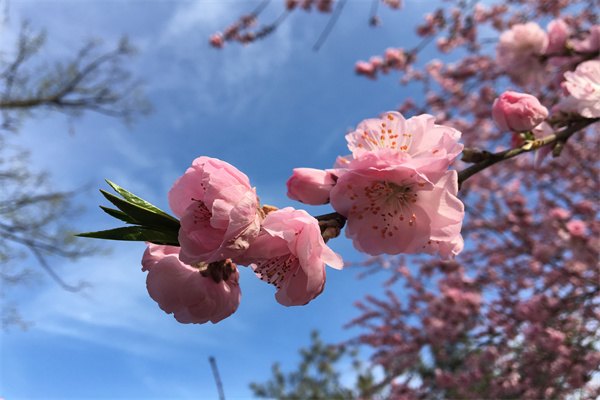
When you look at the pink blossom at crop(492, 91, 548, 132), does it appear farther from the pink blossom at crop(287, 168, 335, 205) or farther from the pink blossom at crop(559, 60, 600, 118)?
the pink blossom at crop(287, 168, 335, 205)

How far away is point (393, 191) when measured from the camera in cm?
70


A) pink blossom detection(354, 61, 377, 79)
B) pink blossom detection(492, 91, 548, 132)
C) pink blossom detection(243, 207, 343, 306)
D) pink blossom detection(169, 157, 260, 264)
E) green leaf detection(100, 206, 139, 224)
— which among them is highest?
pink blossom detection(354, 61, 377, 79)

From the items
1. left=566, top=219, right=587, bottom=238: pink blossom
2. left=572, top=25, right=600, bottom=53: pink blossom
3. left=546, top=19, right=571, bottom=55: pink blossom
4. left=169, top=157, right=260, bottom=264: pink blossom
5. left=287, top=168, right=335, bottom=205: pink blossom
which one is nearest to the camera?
left=169, top=157, right=260, bottom=264: pink blossom

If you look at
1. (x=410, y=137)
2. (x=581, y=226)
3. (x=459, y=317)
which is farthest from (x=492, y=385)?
(x=410, y=137)

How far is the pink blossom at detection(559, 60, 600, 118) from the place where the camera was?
96cm

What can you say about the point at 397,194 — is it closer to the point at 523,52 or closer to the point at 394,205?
the point at 394,205

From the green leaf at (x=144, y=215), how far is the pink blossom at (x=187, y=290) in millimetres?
56

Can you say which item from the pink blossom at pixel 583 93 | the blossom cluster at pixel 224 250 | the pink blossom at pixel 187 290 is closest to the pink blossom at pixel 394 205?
the blossom cluster at pixel 224 250

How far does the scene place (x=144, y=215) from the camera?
0.56 m

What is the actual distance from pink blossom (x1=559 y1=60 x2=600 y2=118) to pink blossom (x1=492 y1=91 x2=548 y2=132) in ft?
0.42


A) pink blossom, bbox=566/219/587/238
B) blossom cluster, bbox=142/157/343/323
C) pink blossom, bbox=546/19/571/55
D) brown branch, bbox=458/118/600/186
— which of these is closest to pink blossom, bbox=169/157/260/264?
blossom cluster, bbox=142/157/343/323

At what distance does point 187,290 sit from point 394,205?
36 centimetres

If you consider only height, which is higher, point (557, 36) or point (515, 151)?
point (557, 36)

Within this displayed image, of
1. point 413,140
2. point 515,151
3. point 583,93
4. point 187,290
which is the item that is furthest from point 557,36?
point 187,290
